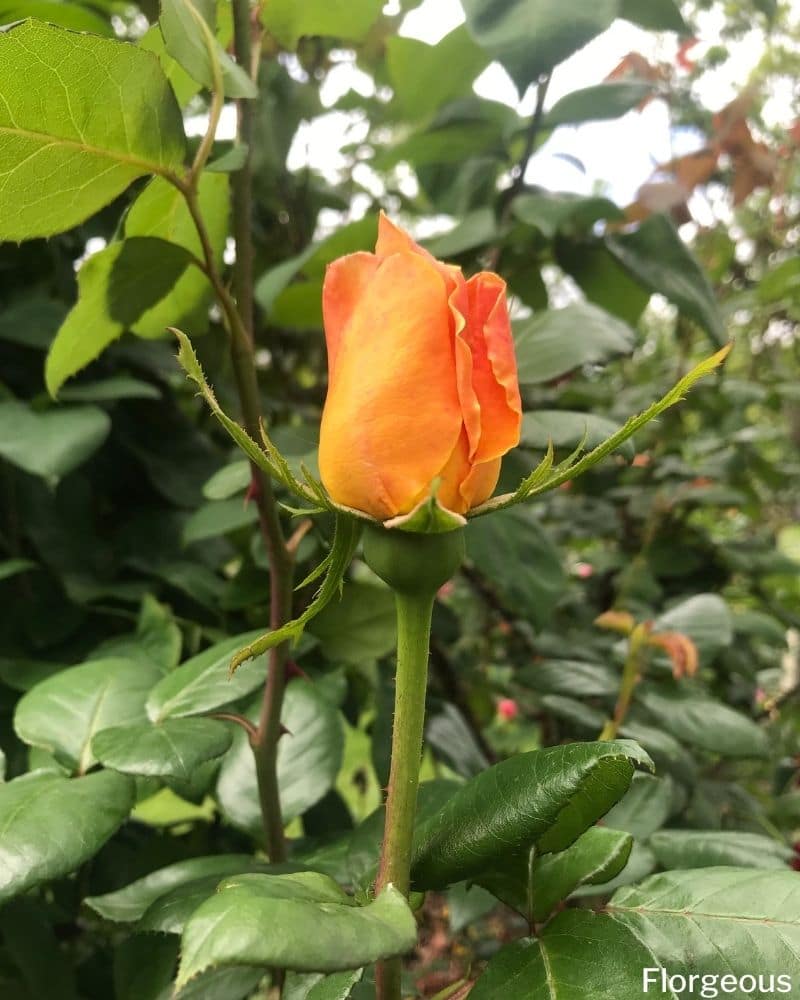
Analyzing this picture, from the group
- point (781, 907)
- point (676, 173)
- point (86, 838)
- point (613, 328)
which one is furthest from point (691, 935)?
point (676, 173)

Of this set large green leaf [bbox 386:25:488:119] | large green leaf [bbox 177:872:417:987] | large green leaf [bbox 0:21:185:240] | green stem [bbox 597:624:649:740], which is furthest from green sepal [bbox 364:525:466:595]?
large green leaf [bbox 386:25:488:119]

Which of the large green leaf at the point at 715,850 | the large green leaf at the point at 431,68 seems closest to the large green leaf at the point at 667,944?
the large green leaf at the point at 715,850

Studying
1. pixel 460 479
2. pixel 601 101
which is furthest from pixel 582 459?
pixel 601 101

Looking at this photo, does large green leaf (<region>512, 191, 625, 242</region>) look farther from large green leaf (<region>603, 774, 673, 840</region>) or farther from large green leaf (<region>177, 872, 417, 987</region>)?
large green leaf (<region>177, 872, 417, 987</region>)

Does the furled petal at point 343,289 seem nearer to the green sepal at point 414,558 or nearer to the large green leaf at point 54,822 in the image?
the green sepal at point 414,558

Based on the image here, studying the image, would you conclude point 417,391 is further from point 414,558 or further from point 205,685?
point 205,685

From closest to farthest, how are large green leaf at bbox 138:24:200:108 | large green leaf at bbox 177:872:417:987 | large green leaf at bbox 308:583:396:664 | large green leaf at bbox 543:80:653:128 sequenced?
large green leaf at bbox 177:872:417:987
large green leaf at bbox 138:24:200:108
large green leaf at bbox 308:583:396:664
large green leaf at bbox 543:80:653:128
